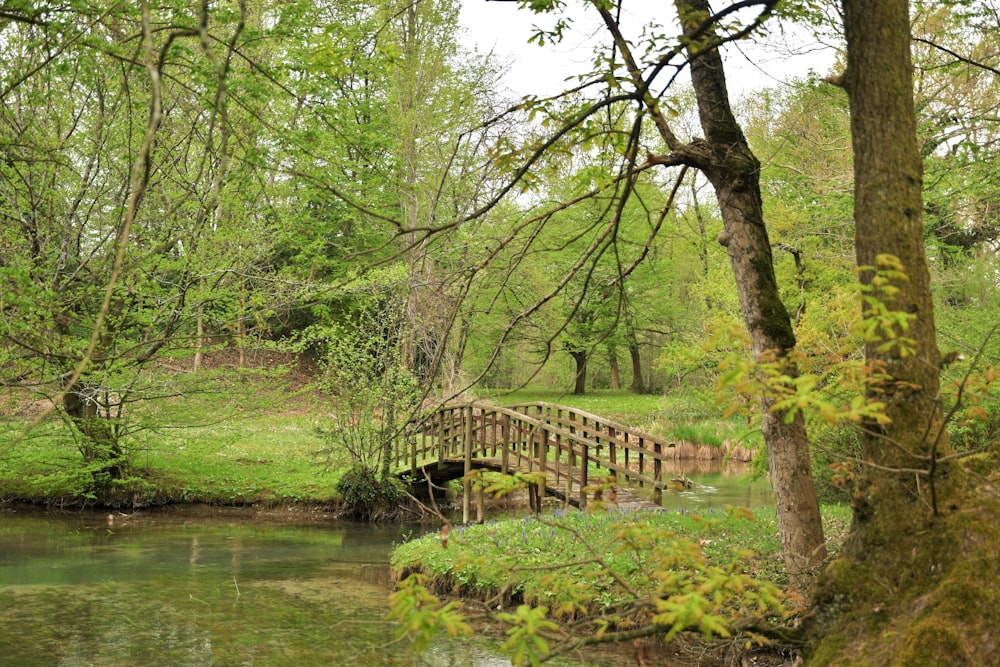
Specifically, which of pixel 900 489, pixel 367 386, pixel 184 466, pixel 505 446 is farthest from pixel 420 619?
pixel 184 466

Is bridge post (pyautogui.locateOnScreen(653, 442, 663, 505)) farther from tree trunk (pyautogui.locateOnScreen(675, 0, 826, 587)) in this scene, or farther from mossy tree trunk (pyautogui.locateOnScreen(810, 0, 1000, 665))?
mossy tree trunk (pyautogui.locateOnScreen(810, 0, 1000, 665))

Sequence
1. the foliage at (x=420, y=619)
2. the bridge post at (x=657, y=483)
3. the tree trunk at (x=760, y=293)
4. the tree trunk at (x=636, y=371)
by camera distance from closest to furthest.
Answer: the foliage at (x=420, y=619), the tree trunk at (x=760, y=293), the bridge post at (x=657, y=483), the tree trunk at (x=636, y=371)

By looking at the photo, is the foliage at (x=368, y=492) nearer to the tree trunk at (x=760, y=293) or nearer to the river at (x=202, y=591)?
the river at (x=202, y=591)

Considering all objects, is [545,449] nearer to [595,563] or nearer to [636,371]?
[595,563]

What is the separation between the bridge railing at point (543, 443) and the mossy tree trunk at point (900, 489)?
5543mm

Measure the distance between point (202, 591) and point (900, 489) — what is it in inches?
330

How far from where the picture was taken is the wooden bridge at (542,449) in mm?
11570

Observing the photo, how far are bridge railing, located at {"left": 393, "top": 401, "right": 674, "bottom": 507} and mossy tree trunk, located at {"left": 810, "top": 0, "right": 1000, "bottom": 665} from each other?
5.54 m

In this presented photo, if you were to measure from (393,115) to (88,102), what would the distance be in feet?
32.3

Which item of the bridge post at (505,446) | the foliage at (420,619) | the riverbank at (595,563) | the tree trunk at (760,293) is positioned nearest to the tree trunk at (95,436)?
the riverbank at (595,563)

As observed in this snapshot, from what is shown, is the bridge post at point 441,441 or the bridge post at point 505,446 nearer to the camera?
the bridge post at point 505,446

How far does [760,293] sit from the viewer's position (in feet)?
20.0

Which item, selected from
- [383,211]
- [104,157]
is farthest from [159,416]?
[383,211]

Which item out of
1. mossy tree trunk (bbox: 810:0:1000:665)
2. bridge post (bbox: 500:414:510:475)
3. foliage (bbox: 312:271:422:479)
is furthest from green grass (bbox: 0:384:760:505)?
mossy tree trunk (bbox: 810:0:1000:665)
